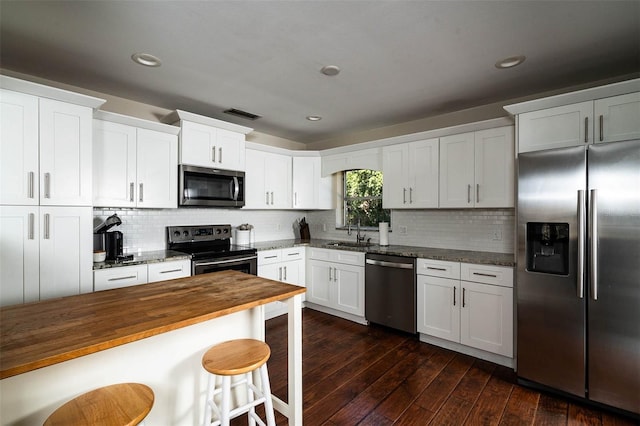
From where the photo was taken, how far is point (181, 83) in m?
2.83

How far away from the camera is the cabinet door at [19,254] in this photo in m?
2.12

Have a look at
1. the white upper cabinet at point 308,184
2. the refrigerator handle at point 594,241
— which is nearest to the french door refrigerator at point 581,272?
the refrigerator handle at point 594,241

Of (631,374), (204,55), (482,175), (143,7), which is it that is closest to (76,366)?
(143,7)

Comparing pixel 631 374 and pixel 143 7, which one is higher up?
pixel 143 7

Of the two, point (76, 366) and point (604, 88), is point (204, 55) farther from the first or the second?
point (604, 88)

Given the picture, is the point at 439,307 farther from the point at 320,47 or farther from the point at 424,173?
the point at 320,47

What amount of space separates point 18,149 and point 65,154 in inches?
10.3

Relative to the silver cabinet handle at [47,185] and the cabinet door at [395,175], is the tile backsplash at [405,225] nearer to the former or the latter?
the cabinet door at [395,175]

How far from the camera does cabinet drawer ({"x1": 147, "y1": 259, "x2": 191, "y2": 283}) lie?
2.84 m

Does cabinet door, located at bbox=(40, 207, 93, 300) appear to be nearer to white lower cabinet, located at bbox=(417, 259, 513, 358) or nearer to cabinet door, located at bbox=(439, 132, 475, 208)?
white lower cabinet, located at bbox=(417, 259, 513, 358)

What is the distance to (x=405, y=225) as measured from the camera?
13.1 feet

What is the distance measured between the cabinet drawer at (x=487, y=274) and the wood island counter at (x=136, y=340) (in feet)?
6.19

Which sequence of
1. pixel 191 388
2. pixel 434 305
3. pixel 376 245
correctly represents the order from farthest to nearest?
pixel 376 245 < pixel 434 305 < pixel 191 388

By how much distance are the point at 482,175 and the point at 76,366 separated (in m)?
3.43
